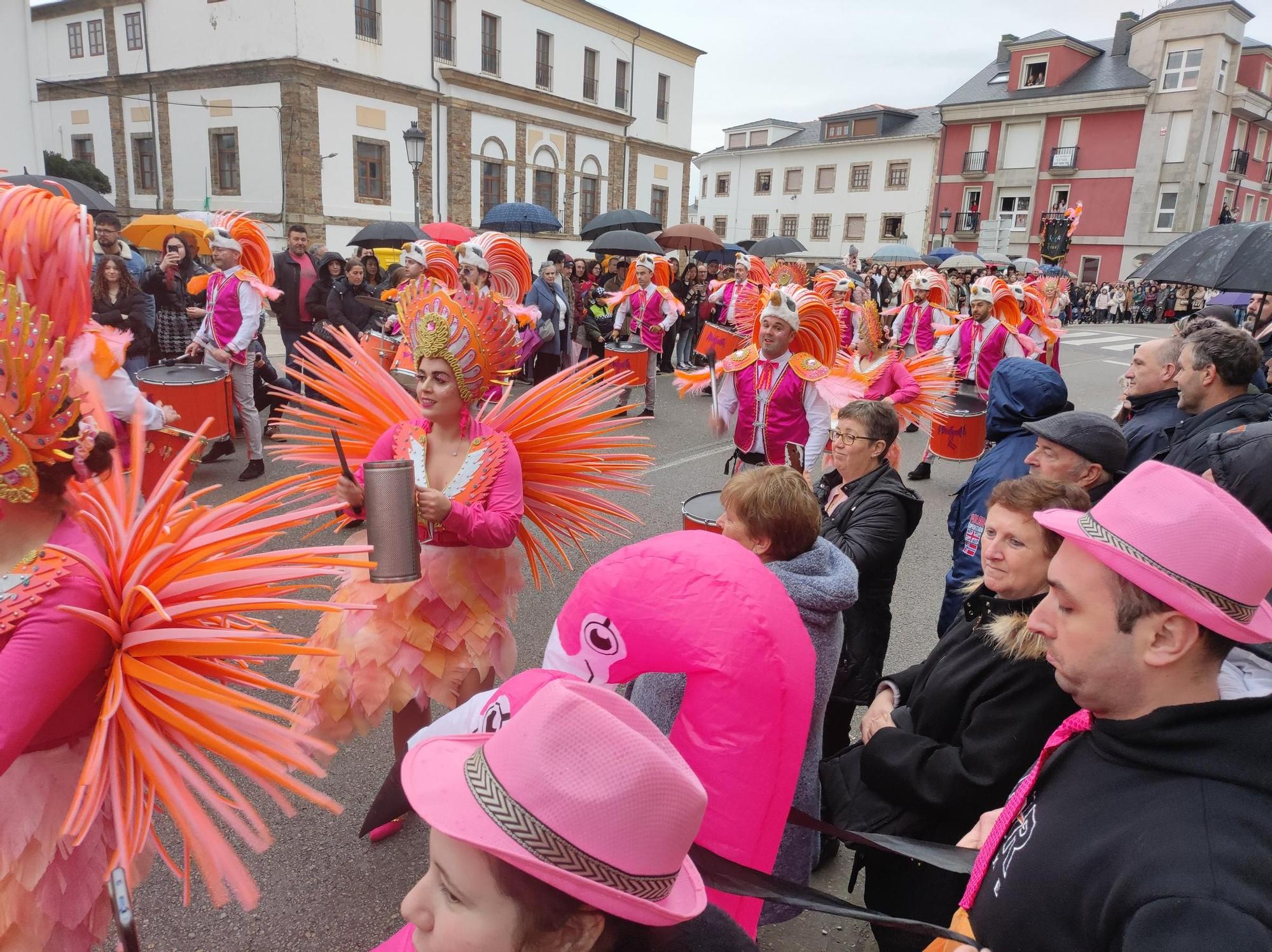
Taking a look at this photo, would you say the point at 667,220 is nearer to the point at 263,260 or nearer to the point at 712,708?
the point at 263,260

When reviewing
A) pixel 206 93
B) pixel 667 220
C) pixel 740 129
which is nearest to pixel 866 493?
pixel 206 93

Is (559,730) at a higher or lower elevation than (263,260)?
lower

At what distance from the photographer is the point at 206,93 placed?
2623 cm

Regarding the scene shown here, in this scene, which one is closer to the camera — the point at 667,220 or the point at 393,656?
the point at 393,656

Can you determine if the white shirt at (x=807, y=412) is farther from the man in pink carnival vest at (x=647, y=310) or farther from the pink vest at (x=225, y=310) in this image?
the man in pink carnival vest at (x=647, y=310)

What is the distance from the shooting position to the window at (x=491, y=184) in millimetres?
30141

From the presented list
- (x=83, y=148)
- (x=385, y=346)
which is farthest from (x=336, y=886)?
(x=83, y=148)

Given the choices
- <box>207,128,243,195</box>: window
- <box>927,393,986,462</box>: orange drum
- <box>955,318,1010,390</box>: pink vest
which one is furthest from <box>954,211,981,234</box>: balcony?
<box>927,393,986,462</box>: orange drum

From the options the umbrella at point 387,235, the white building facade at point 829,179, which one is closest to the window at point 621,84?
the white building facade at point 829,179

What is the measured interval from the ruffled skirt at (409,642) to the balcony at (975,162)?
153 feet

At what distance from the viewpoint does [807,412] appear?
4.94m

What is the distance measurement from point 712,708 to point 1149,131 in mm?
46966

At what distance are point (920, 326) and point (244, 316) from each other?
307 inches

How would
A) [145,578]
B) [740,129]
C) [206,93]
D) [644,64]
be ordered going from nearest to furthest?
[145,578]
[206,93]
[644,64]
[740,129]
